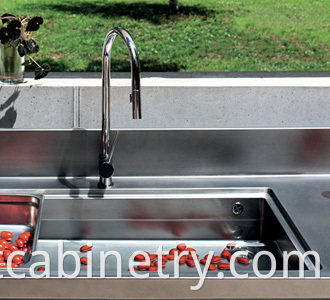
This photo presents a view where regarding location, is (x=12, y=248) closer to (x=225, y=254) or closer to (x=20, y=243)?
(x=20, y=243)

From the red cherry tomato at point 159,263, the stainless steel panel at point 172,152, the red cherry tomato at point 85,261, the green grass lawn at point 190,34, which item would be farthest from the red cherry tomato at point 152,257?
the green grass lawn at point 190,34

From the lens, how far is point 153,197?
1.29 m

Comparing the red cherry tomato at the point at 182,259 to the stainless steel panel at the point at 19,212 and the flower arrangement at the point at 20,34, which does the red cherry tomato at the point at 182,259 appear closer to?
the stainless steel panel at the point at 19,212

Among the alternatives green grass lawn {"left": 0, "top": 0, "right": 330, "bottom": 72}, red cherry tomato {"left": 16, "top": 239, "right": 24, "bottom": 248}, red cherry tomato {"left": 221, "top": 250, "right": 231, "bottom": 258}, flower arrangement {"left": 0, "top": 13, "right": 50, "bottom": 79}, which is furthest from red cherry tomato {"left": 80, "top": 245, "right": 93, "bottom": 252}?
green grass lawn {"left": 0, "top": 0, "right": 330, "bottom": 72}

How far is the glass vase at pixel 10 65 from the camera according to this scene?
5.04 ft

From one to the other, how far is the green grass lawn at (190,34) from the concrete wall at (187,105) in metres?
1.72

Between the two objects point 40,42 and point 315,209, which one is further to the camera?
point 40,42

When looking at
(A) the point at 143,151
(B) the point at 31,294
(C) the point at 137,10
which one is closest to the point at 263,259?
(A) the point at 143,151

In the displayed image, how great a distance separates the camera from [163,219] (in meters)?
1.30

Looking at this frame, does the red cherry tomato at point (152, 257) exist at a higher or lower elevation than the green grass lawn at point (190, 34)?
lower

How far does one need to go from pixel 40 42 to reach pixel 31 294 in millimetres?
3016

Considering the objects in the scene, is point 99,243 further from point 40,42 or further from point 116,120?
point 40,42

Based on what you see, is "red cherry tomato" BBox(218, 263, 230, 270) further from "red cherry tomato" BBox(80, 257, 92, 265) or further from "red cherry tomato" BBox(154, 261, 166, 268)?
"red cherry tomato" BBox(80, 257, 92, 265)

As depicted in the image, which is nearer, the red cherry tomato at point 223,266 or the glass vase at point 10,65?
the red cherry tomato at point 223,266
